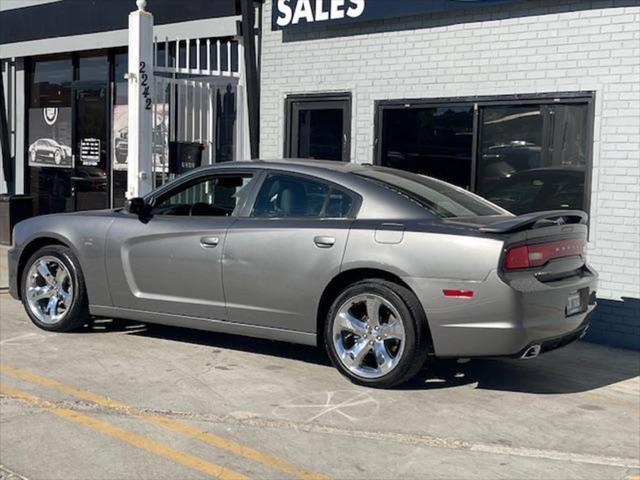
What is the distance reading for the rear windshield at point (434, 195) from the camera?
622 cm

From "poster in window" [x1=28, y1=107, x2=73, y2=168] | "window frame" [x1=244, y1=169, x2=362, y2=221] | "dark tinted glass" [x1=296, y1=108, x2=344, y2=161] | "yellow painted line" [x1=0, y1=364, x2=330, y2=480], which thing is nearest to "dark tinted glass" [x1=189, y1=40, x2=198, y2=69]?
"dark tinted glass" [x1=296, y1=108, x2=344, y2=161]

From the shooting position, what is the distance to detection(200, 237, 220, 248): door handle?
662cm

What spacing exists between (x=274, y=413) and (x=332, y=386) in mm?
759

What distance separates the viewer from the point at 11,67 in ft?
50.9

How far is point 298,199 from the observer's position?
257 inches

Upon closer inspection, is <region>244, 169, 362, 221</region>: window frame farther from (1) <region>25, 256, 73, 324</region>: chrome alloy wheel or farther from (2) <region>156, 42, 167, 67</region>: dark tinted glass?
(2) <region>156, 42, 167, 67</region>: dark tinted glass

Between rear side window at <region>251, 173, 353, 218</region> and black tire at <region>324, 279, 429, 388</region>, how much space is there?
2.00 feet

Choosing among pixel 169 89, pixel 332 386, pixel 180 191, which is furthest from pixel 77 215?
pixel 169 89

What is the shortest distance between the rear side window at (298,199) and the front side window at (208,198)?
0.20 meters

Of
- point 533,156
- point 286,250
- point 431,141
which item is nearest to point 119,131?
point 431,141

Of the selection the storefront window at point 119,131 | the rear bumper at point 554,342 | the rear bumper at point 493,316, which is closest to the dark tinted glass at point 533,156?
the rear bumper at point 554,342

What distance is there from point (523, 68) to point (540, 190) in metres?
1.26

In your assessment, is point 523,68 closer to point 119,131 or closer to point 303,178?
point 303,178

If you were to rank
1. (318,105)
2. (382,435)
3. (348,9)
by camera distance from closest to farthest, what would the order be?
(382,435) → (348,9) → (318,105)
